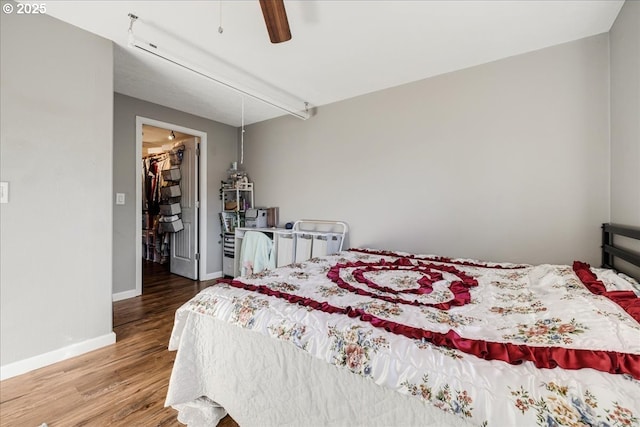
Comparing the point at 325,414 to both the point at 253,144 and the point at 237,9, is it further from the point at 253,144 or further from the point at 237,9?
the point at 253,144

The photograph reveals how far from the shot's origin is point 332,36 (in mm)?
1984

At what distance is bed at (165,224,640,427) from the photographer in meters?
0.71

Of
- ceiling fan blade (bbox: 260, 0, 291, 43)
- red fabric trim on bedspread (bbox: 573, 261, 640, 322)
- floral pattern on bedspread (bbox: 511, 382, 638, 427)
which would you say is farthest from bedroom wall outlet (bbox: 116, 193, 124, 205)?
red fabric trim on bedspread (bbox: 573, 261, 640, 322)

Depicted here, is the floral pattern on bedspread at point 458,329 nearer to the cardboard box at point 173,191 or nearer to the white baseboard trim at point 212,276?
the white baseboard trim at point 212,276

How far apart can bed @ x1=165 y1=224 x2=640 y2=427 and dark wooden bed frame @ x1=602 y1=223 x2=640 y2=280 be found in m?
0.02

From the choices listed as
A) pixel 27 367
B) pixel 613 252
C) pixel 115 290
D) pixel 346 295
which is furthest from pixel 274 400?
pixel 115 290

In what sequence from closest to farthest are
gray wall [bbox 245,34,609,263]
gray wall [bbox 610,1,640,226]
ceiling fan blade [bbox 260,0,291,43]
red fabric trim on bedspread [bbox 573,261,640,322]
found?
red fabric trim on bedspread [bbox 573,261,640,322]
ceiling fan blade [bbox 260,0,291,43]
gray wall [bbox 610,1,640,226]
gray wall [bbox 245,34,609,263]

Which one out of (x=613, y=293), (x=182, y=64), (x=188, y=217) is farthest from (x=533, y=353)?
(x=188, y=217)

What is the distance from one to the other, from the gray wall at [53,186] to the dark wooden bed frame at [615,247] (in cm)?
344

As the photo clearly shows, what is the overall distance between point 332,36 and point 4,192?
7.98 ft

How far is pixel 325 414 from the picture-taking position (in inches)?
39.5

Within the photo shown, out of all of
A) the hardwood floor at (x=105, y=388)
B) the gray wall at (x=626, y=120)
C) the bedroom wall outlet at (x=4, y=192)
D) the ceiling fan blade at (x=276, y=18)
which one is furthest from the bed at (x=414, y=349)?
the bedroom wall outlet at (x=4, y=192)

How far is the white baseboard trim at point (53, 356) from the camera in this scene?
5.73ft

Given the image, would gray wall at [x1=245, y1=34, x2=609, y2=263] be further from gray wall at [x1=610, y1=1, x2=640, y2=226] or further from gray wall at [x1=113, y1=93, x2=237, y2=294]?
gray wall at [x1=113, y1=93, x2=237, y2=294]
